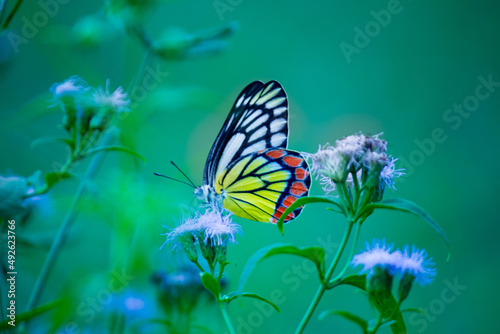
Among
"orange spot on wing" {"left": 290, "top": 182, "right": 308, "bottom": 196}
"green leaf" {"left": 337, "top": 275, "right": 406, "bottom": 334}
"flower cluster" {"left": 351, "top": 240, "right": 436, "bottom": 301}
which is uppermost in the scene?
"orange spot on wing" {"left": 290, "top": 182, "right": 308, "bottom": 196}

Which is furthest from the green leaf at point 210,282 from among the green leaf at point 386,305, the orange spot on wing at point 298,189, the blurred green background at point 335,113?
the blurred green background at point 335,113

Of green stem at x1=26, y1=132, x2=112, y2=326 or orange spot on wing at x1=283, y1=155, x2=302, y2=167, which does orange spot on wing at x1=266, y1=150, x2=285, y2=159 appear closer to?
orange spot on wing at x1=283, y1=155, x2=302, y2=167

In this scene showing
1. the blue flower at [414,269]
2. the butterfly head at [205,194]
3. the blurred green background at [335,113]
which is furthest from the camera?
the blurred green background at [335,113]

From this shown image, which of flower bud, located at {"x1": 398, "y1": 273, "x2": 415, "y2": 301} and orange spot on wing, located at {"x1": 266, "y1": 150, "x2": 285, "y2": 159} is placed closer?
flower bud, located at {"x1": 398, "y1": 273, "x2": 415, "y2": 301}

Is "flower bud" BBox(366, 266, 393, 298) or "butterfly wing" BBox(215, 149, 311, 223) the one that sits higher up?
"butterfly wing" BBox(215, 149, 311, 223)

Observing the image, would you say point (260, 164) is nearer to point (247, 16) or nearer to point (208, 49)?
point (208, 49)

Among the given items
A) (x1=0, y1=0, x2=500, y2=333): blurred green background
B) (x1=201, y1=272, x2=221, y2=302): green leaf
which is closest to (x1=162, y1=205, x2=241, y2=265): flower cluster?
(x1=201, y1=272, x2=221, y2=302): green leaf

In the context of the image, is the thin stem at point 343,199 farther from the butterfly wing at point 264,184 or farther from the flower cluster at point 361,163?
the butterfly wing at point 264,184

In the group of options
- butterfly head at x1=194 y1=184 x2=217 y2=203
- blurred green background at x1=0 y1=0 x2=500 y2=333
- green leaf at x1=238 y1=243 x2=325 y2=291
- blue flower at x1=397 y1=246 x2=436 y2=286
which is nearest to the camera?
green leaf at x1=238 y1=243 x2=325 y2=291
